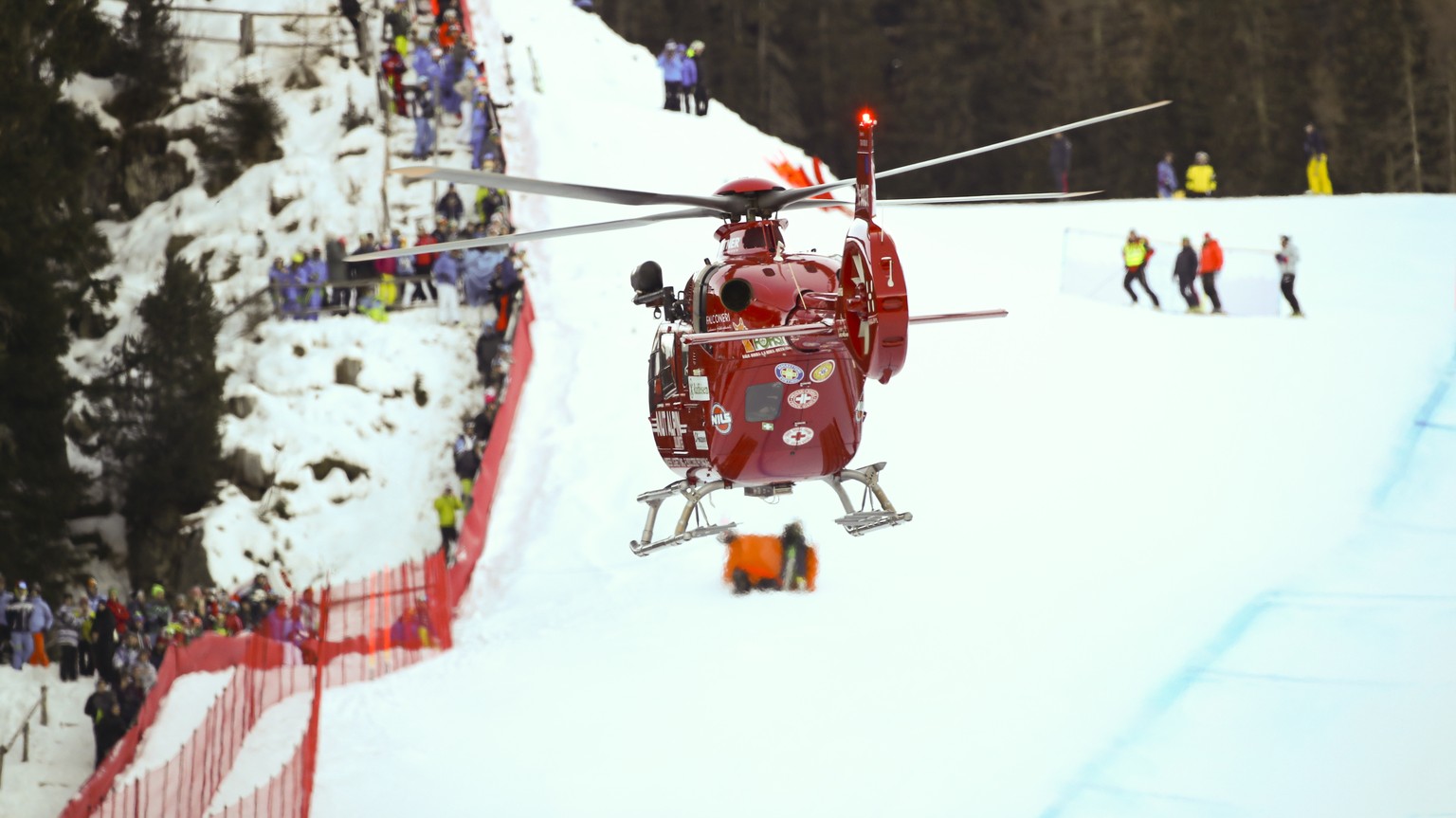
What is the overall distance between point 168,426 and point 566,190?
1923 cm

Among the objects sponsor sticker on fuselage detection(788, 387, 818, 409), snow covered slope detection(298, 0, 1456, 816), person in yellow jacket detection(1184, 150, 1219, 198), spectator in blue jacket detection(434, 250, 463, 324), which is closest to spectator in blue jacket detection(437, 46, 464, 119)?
snow covered slope detection(298, 0, 1456, 816)

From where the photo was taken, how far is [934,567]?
826 inches

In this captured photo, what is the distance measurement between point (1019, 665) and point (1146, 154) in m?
41.4

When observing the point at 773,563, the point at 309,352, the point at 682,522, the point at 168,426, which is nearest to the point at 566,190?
the point at 682,522

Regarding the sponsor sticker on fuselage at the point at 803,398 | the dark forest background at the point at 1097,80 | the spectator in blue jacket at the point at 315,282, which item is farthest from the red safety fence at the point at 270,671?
the dark forest background at the point at 1097,80

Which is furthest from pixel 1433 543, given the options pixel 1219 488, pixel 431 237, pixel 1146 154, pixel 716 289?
pixel 1146 154

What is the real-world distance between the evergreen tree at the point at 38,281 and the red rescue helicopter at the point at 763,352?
17.1 m

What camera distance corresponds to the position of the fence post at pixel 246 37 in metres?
37.8

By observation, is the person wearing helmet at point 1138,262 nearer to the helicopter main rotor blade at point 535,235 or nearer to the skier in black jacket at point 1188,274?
the skier in black jacket at point 1188,274

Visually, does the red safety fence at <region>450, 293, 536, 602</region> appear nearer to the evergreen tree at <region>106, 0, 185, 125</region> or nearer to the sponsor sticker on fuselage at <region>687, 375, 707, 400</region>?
the sponsor sticker on fuselage at <region>687, 375, 707, 400</region>

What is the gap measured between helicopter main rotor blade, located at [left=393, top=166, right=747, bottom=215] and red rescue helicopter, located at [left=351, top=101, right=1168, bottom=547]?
3 centimetres

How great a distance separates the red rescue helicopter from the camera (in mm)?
13164

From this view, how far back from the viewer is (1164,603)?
19.3 metres

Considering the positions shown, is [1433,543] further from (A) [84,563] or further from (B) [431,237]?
(A) [84,563]
